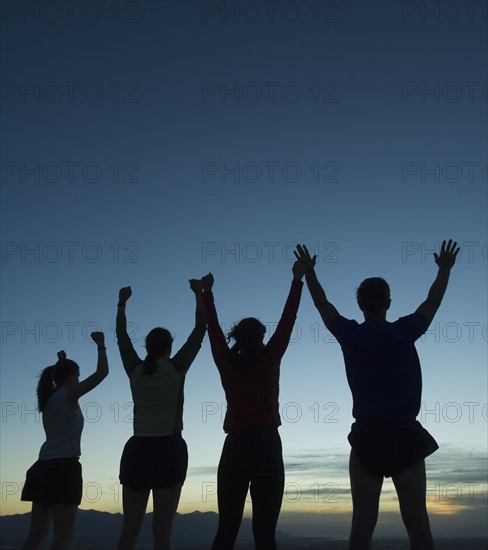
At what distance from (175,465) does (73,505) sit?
142 cm

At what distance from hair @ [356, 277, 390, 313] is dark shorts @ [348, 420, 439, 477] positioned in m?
0.84

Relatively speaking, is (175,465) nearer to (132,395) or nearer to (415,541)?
(132,395)

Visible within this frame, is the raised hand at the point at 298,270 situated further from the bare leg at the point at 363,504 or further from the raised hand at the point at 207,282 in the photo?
the bare leg at the point at 363,504

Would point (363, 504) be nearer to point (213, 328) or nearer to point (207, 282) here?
point (213, 328)

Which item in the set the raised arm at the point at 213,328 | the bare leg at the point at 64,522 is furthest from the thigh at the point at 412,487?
the bare leg at the point at 64,522

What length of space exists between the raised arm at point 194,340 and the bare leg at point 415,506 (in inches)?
93.5

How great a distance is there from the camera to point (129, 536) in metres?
6.42

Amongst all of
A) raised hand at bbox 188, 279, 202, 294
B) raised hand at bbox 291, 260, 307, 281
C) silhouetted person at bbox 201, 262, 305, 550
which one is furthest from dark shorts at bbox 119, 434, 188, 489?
raised hand at bbox 291, 260, 307, 281

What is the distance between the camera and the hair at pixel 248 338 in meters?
6.25

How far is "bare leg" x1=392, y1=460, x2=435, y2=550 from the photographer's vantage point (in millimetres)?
4984

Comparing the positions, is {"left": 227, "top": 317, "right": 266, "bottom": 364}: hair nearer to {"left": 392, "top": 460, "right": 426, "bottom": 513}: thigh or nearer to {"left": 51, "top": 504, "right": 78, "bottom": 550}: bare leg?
{"left": 392, "top": 460, "right": 426, "bottom": 513}: thigh

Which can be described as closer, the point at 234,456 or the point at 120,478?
the point at 234,456

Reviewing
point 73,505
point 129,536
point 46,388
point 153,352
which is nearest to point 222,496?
point 129,536

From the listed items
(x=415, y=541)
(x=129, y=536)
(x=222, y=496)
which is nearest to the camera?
(x=415, y=541)
